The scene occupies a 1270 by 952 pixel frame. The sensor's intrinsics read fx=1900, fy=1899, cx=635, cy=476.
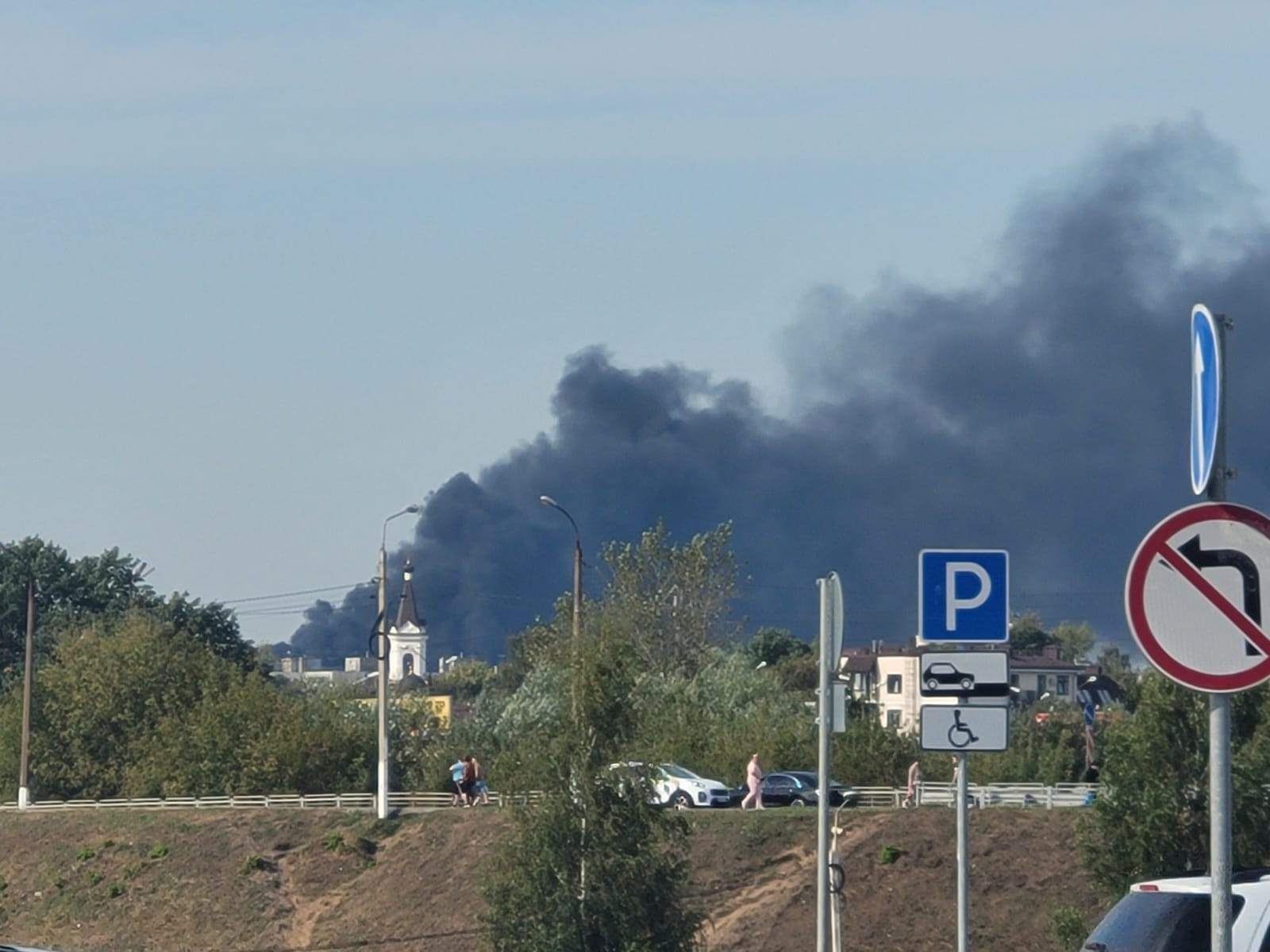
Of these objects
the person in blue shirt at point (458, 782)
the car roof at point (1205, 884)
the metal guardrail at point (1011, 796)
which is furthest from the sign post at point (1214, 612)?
the person in blue shirt at point (458, 782)

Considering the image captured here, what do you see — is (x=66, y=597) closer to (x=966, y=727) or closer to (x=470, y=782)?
(x=470, y=782)

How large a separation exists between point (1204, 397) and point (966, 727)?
4.92m

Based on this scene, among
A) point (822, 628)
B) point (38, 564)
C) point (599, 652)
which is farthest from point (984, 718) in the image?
point (38, 564)

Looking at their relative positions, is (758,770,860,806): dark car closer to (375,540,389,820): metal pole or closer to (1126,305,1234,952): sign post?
(375,540,389,820): metal pole

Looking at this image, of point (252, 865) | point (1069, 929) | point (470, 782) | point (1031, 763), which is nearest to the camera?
point (1069, 929)

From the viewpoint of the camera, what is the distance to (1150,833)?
20.9 metres

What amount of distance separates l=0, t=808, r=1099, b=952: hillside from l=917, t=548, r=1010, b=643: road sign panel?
2214 centimetres

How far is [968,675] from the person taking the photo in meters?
11.2

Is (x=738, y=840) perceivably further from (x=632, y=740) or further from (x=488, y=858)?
(x=632, y=740)

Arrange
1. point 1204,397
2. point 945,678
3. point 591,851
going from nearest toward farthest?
point 1204,397 → point 945,678 → point 591,851

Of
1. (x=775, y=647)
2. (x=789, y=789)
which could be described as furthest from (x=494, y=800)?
(x=775, y=647)

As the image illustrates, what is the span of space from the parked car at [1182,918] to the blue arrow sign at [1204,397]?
4126 mm

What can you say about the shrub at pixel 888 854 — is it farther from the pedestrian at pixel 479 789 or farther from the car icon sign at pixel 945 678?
the car icon sign at pixel 945 678

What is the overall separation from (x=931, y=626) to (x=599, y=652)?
49.0ft
